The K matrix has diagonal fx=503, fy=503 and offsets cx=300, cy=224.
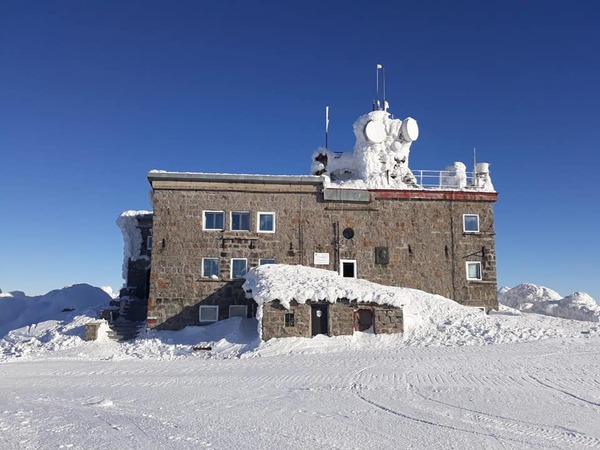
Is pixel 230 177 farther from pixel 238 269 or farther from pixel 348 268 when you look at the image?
pixel 348 268

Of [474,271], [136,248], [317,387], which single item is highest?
[136,248]

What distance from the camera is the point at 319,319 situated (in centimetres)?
2286

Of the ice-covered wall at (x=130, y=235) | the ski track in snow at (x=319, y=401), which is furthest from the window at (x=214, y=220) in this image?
the ski track in snow at (x=319, y=401)

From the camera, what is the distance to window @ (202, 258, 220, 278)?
26266 millimetres

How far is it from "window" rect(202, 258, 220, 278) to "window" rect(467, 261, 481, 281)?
13572 millimetres

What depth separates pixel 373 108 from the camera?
32.0 meters

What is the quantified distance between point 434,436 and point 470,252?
65.8 ft

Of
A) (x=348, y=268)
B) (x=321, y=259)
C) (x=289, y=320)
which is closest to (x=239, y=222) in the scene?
(x=321, y=259)

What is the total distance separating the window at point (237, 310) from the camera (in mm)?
25906

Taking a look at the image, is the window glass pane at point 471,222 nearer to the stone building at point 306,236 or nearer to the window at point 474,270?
the stone building at point 306,236

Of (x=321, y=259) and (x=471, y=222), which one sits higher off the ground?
(x=471, y=222)

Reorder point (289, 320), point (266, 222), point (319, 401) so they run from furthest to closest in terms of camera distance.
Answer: point (266, 222), point (289, 320), point (319, 401)

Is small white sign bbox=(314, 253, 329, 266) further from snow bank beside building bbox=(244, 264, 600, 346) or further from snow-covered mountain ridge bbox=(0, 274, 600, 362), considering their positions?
snow bank beside building bbox=(244, 264, 600, 346)

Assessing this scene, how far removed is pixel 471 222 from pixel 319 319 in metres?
10.9
